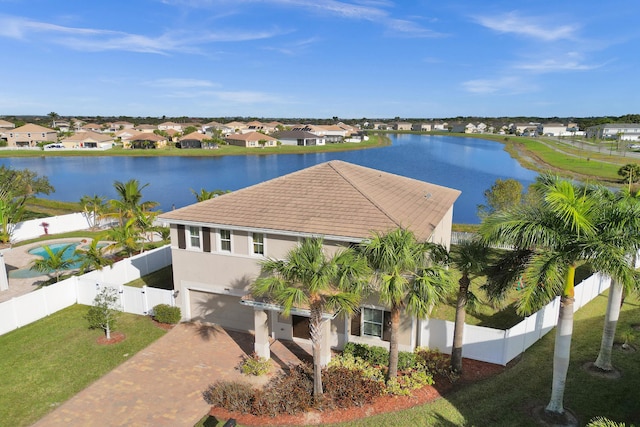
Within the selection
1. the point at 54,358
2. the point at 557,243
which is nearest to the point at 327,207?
the point at 557,243

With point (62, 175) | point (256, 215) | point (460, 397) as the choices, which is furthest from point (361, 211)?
point (62, 175)

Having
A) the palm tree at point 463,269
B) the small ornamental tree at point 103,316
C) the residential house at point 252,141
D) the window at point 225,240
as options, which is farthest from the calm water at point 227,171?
the small ornamental tree at point 103,316

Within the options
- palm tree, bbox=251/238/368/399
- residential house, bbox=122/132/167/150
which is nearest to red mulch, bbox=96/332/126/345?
palm tree, bbox=251/238/368/399

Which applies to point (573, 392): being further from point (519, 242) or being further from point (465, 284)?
point (519, 242)

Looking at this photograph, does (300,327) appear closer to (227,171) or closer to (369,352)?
(369,352)

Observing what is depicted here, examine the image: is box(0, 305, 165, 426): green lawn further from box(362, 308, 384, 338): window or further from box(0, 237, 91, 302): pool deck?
box(362, 308, 384, 338): window

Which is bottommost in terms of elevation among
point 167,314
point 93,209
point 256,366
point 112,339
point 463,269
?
point 112,339
